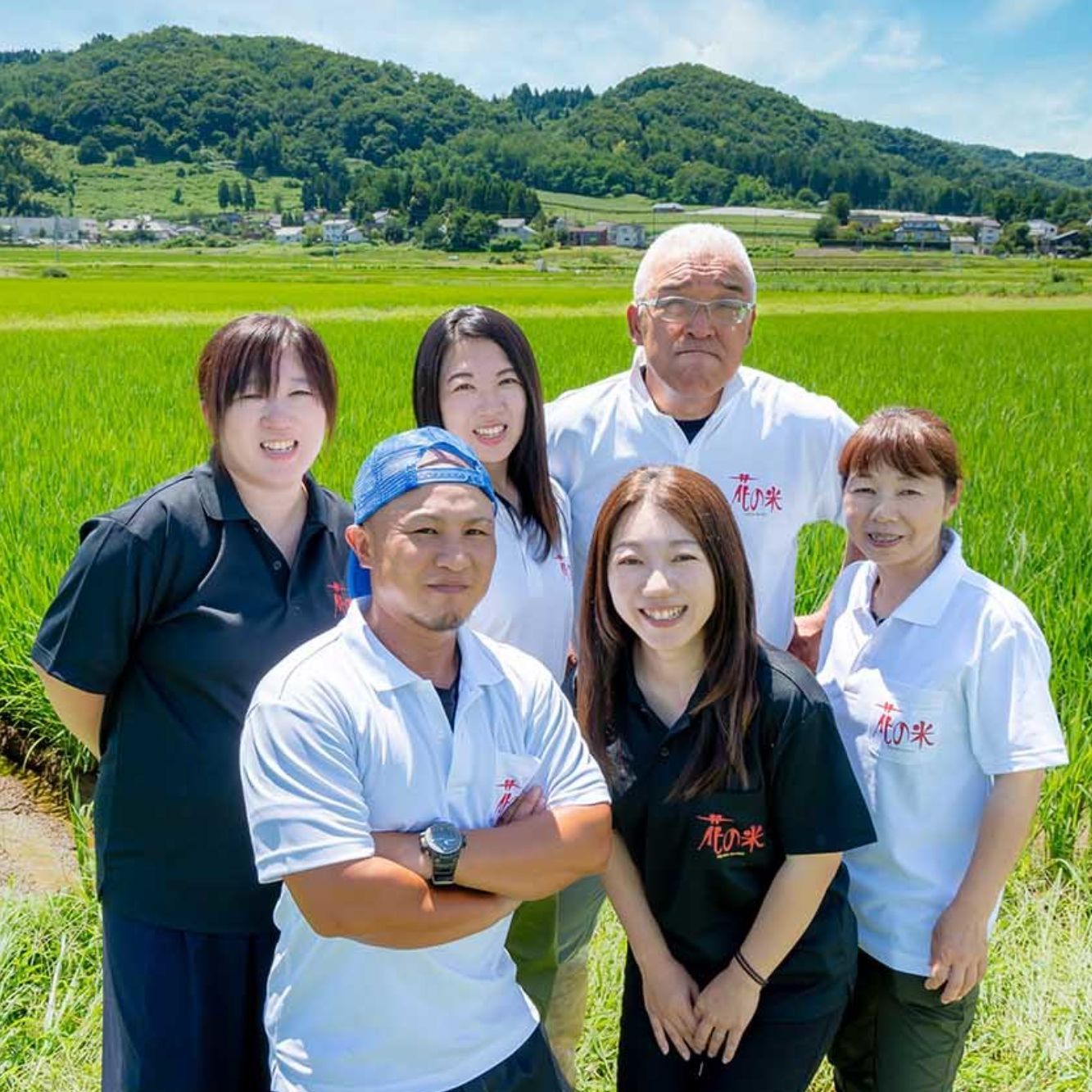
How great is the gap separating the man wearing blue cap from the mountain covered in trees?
100 m

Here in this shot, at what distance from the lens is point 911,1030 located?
1889 millimetres

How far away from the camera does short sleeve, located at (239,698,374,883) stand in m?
1.32

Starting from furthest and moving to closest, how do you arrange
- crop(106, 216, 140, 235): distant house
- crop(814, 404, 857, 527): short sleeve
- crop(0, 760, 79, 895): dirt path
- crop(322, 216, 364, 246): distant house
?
crop(106, 216, 140, 235): distant house
crop(322, 216, 364, 246): distant house
crop(0, 760, 79, 895): dirt path
crop(814, 404, 857, 527): short sleeve

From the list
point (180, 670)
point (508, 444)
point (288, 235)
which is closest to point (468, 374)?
point (508, 444)

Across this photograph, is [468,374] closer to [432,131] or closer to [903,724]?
[903,724]

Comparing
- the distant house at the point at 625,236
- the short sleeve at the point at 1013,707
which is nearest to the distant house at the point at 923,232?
the distant house at the point at 625,236

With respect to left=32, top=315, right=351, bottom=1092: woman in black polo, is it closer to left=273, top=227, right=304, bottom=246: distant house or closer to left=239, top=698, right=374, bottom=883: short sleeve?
left=239, top=698, right=374, bottom=883: short sleeve

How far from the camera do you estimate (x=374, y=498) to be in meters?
1.50

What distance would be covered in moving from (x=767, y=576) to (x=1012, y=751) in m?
0.80

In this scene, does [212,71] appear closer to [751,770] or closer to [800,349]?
[800,349]

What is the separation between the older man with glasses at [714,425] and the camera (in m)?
2.42

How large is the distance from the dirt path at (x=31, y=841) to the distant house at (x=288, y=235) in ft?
281

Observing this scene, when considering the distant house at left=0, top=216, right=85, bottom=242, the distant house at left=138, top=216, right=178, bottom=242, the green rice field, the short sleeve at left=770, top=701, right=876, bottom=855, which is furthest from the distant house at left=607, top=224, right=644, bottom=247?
the short sleeve at left=770, top=701, right=876, bottom=855

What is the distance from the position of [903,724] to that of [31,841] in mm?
3050
